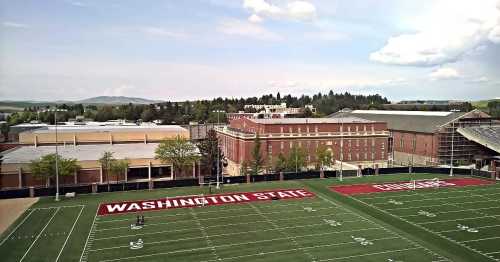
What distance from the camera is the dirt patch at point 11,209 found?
36.0m

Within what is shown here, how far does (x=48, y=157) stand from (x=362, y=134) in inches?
2126

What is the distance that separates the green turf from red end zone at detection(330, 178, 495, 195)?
3268 millimetres

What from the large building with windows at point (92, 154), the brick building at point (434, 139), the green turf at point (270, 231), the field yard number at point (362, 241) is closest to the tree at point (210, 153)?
the large building with windows at point (92, 154)

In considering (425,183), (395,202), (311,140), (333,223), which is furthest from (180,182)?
(425,183)

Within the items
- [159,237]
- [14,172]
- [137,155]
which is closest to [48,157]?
[14,172]

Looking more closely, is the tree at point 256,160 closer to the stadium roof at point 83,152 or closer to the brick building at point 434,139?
the stadium roof at point 83,152

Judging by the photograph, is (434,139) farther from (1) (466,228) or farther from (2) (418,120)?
(1) (466,228)

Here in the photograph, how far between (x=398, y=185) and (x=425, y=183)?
445 cm

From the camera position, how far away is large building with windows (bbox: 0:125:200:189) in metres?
53.7

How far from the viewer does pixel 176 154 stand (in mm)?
58844

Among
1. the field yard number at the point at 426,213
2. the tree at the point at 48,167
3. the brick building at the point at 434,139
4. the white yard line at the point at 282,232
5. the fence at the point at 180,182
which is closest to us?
the white yard line at the point at 282,232

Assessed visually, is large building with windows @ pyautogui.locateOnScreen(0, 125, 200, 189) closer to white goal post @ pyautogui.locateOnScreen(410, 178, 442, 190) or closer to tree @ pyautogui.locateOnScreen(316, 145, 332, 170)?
tree @ pyautogui.locateOnScreen(316, 145, 332, 170)

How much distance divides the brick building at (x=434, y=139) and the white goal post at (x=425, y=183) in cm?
1998

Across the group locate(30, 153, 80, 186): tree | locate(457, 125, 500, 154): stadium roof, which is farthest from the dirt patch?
locate(457, 125, 500, 154): stadium roof
